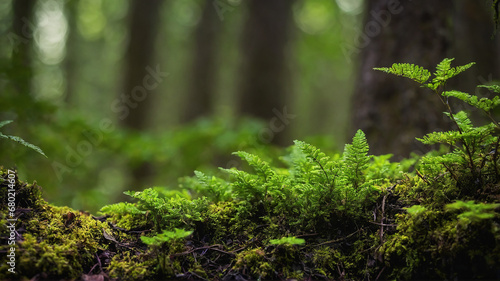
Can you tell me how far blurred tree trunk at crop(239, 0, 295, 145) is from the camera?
27.9 feet

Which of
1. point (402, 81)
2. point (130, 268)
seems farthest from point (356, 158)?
point (402, 81)

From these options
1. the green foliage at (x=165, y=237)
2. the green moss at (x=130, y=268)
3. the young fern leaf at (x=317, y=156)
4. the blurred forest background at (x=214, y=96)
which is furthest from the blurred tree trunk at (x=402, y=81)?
the green moss at (x=130, y=268)

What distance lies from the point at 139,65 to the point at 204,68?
14.8 ft

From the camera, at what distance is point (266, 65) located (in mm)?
8516

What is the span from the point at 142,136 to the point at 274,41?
402 cm

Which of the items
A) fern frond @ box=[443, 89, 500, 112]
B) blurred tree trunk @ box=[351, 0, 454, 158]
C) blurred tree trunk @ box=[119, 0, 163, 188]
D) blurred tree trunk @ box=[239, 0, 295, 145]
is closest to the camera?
fern frond @ box=[443, 89, 500, 112]

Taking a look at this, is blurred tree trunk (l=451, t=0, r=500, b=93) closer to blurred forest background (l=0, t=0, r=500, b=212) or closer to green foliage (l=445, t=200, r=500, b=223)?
blurred forest background (l=0, t=0, r=500, b=212)

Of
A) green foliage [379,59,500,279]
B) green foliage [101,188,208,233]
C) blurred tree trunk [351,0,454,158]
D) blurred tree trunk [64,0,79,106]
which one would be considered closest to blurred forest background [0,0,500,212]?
blurred tree trunk [351,0,454,158]

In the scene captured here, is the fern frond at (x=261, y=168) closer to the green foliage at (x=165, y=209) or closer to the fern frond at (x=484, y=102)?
the green foliage at (x=165, y=209)

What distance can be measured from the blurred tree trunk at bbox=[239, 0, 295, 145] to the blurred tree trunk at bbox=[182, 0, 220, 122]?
218 inches

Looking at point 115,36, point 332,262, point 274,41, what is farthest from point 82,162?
point 115,36

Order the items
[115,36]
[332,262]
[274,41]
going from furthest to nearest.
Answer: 1. [115,36]
2. [274,41]
3. [332,262]

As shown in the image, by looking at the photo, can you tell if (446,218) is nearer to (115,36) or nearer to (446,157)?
(446,157)

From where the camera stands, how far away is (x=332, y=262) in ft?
7.09
